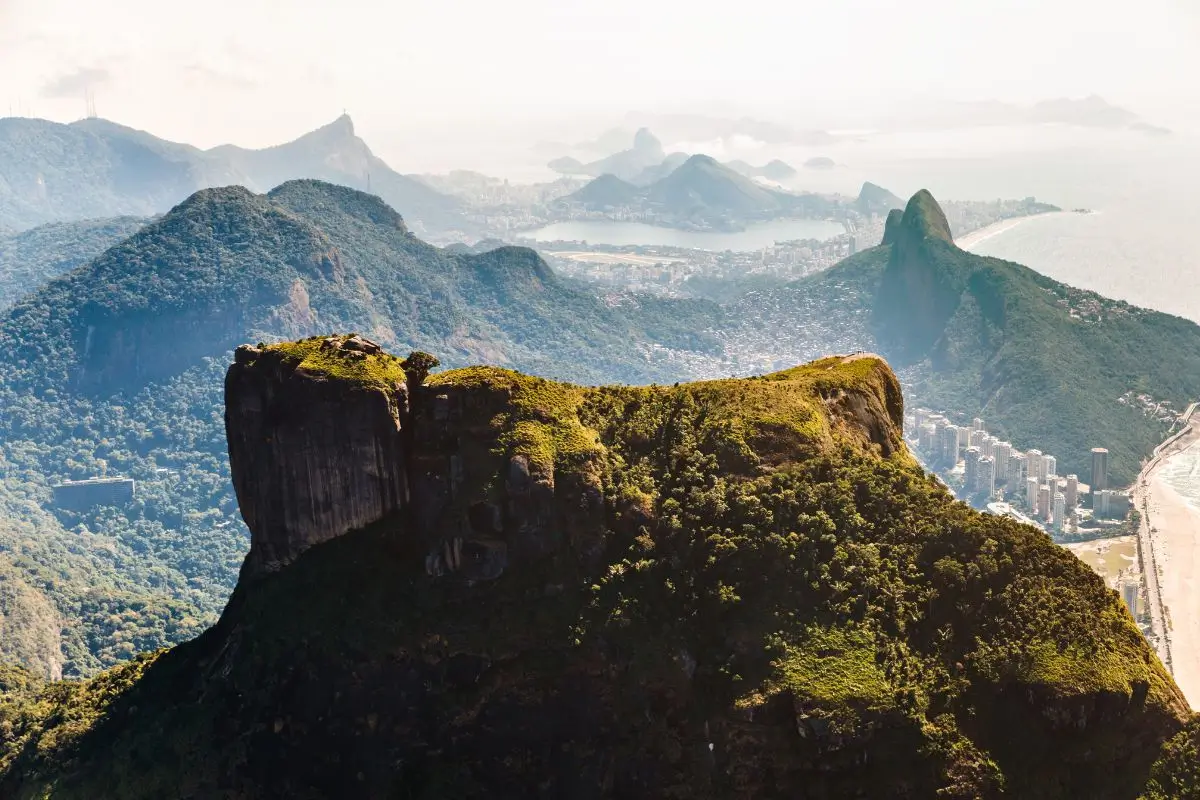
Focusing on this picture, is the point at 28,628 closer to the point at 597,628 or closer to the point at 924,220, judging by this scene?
the point at 597,628

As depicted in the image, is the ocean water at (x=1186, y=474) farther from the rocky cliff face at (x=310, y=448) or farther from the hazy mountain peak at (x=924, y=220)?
the rocky cliff face at (x=310, y=448)

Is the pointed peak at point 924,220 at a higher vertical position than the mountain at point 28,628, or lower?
higher

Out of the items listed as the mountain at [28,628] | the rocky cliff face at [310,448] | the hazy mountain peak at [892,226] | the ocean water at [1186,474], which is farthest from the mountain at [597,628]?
the hazy mountain peak at [892,226]

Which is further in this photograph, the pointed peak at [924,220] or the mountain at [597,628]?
the pointed peak at [924,220]

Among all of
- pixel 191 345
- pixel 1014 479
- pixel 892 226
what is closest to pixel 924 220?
pixel 892 226

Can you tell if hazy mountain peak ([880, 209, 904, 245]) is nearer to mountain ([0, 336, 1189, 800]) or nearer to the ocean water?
the ocean water

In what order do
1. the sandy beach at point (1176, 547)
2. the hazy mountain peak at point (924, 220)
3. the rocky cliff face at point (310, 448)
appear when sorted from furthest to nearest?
the hazy mountain peak at point (924, 220) < the sandy beach at point (1176, 547) < the rocky cliff face at point (310, 448)
